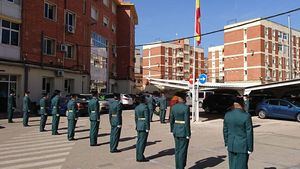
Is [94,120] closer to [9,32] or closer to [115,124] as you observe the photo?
[115,124]

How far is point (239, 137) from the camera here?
699cm

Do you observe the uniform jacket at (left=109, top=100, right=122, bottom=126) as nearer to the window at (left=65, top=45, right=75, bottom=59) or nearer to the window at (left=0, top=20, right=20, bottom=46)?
the window at (left=0, top=20, right=20, bottom=46)

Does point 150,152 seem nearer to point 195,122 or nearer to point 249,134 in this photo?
point 249,134

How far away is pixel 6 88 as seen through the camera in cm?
2541

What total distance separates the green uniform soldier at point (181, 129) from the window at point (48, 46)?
22.6 m

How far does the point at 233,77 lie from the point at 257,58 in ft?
25.1

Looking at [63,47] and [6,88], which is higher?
[63,47]

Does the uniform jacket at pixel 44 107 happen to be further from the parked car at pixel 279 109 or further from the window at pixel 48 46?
the parked car at pixel 279 109

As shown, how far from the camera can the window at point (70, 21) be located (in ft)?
108

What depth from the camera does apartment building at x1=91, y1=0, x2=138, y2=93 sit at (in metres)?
41.2

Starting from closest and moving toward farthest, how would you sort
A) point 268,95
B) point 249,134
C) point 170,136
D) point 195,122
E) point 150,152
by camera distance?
1. point 249,134
2. point 150,152
3. point 170,136
4. point 195,122
5. point 268,95

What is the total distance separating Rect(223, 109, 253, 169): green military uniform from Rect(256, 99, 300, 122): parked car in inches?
714

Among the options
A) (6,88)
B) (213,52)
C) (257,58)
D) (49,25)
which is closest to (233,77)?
(257,58)

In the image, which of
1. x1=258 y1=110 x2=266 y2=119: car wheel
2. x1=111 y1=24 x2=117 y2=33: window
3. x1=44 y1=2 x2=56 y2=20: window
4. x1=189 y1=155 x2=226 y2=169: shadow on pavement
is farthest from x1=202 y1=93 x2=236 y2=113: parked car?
x1=111 y1=24 x2=117 y2=33: window
